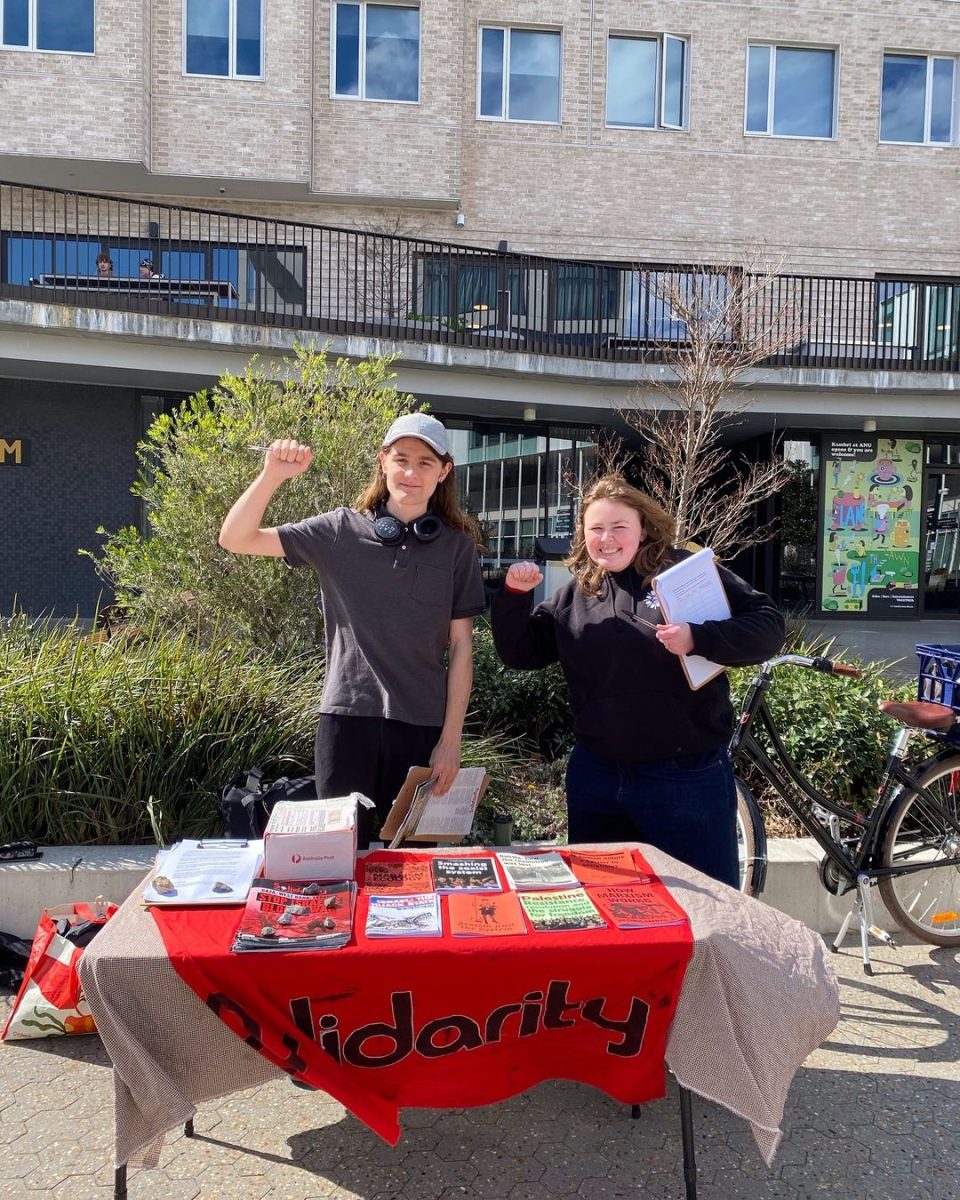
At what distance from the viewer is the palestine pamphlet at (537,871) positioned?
2.48 metres

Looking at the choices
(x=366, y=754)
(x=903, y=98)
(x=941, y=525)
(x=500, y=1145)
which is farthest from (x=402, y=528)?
(x=903, y=98)

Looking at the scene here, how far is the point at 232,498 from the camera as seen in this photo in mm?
5824

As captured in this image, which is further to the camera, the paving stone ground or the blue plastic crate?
the blue plastic crate

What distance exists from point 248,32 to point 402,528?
16.8 meters

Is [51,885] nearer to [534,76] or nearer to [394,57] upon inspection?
[394,57]

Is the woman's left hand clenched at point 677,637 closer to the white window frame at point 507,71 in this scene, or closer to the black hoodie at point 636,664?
the black hoodie at point 636,664

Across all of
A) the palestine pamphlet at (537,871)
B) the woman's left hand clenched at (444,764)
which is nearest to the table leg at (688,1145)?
the palestine pamphlet at (537,871)

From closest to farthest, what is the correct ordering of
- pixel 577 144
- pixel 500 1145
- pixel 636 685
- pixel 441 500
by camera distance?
pixel 500 1145
pixel 636 685
pixel 441 500
pixel 577 144

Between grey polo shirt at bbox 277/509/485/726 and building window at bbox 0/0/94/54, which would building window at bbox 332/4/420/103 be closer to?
building window at bbox 0/0/94/54

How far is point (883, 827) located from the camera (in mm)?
3865

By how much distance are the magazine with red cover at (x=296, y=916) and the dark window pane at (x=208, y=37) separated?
1741 centimetres

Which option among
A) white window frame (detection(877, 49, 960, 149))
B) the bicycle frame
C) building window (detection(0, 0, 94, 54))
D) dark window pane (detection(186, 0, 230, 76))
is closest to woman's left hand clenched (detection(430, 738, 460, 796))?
the bicycle frame

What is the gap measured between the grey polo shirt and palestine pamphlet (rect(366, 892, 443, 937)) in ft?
2.17

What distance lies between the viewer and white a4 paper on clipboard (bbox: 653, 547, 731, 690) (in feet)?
8.82
